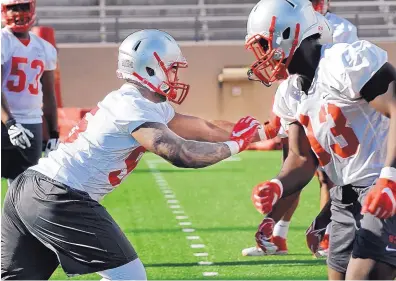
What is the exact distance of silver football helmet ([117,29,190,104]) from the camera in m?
3.62

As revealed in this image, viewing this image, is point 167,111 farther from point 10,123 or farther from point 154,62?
point 10,123

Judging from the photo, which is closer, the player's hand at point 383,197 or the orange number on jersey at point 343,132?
the player's hand at point 383,197

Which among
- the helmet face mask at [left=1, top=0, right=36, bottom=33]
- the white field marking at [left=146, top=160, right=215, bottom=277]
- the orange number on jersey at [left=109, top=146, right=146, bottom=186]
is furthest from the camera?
the helmet face mask at [left=1, top=0, right=36, bottom=33]

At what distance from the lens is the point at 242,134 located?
3.65 metres

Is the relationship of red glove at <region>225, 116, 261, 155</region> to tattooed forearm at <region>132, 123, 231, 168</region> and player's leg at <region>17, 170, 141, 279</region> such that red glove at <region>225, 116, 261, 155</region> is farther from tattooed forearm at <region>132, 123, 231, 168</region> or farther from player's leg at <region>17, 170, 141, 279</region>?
player's leg at <region>17, 170, 141, 279</region>

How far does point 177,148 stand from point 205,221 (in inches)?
146

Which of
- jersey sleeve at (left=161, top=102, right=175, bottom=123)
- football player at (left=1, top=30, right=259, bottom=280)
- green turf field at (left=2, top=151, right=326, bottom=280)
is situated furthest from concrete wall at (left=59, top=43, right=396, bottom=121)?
football player at (left=1, top=30, right=259, bottom=280)

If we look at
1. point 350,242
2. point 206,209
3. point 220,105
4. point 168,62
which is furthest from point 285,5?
point 220,105

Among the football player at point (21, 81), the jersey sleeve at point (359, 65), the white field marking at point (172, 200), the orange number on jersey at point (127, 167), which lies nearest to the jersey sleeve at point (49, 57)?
the football player at point (21, 81)

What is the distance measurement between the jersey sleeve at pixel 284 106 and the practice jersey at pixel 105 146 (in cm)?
56

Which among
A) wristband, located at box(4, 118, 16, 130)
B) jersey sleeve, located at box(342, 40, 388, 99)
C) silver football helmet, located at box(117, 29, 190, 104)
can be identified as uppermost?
jersey sleeve, located at box(342, 40, 388, 99)

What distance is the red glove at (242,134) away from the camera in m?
3.58

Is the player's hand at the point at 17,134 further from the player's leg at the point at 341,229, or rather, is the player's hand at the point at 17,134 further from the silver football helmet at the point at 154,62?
the player's leg at the point at 341,229

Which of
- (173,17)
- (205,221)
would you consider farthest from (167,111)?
(173,17)
